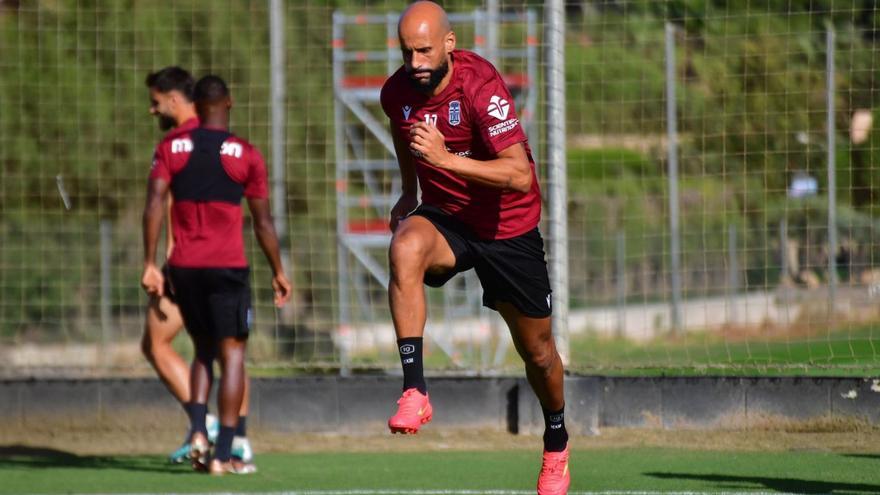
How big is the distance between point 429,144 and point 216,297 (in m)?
3.12

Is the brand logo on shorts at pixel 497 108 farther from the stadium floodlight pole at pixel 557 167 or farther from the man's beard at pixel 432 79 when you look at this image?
the stadium floodlight pole at pixel 557 167

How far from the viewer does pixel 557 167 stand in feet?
31.6

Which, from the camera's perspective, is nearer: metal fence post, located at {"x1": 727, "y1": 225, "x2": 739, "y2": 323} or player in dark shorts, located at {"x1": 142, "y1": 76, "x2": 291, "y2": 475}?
player in dark shorts, located at {"x1": 142, "y1": 76, "x2": 291, "y2": 475}

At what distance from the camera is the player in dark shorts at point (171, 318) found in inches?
342

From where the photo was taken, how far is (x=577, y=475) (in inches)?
303

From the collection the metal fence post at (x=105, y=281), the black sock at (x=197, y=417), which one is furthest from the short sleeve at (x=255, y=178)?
the metal fence post at (x=105, y=281)

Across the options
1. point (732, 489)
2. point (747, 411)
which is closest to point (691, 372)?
point (747, 411)

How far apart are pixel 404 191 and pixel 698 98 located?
233 inches

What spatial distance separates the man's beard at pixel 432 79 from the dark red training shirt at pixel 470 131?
0.06 metres

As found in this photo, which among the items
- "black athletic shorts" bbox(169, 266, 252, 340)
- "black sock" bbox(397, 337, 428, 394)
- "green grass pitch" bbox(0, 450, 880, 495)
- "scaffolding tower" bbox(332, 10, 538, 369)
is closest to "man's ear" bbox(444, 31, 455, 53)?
"black sock" bbox(397, 337, 428, 394)

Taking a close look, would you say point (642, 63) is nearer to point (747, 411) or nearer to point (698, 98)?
point (698, 98)

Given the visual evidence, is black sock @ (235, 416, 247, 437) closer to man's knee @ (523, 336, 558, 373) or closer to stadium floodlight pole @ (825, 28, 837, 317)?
man's knee @ (523, 336, 558, 373)

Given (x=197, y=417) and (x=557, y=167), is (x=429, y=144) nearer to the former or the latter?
(x=197, y=417)

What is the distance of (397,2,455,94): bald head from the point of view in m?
5.75
